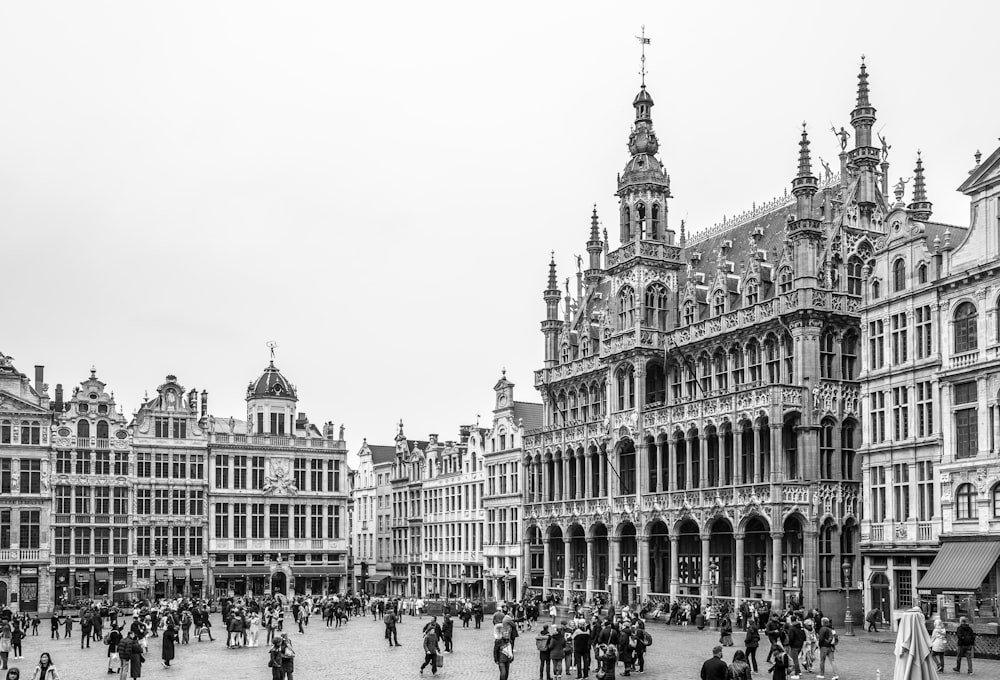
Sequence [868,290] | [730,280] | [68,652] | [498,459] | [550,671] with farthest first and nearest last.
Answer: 1. [498,459]
2. [730,280]
3. [868,290]
4. [68,652]
5. [550,671]

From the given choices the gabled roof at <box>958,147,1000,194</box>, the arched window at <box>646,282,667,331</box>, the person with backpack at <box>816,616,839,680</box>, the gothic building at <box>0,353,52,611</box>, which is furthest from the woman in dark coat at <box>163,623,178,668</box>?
the gothic building at <box>0,353,52,611</box>

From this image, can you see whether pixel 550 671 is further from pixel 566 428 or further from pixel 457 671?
pixel 566 428

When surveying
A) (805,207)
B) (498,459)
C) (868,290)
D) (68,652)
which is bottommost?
(68,652)

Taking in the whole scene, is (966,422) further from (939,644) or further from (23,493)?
(23,493)

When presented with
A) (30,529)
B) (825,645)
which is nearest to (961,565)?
(825,645)

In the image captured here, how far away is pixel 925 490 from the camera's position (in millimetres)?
50000

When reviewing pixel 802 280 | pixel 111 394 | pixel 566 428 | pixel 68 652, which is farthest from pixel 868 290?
pixel 111 394

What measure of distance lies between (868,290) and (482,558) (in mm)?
40536

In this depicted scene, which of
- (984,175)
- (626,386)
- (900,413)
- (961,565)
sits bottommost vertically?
(961,565)

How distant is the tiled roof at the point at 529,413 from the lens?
85438 millimetres

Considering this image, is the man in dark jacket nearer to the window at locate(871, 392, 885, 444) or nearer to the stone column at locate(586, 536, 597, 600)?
the window at locate(871, 392, 885, 444)

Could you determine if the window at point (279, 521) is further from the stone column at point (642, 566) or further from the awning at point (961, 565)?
the awning at point (961, 565)

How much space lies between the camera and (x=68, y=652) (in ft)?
155

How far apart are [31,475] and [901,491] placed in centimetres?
5545
